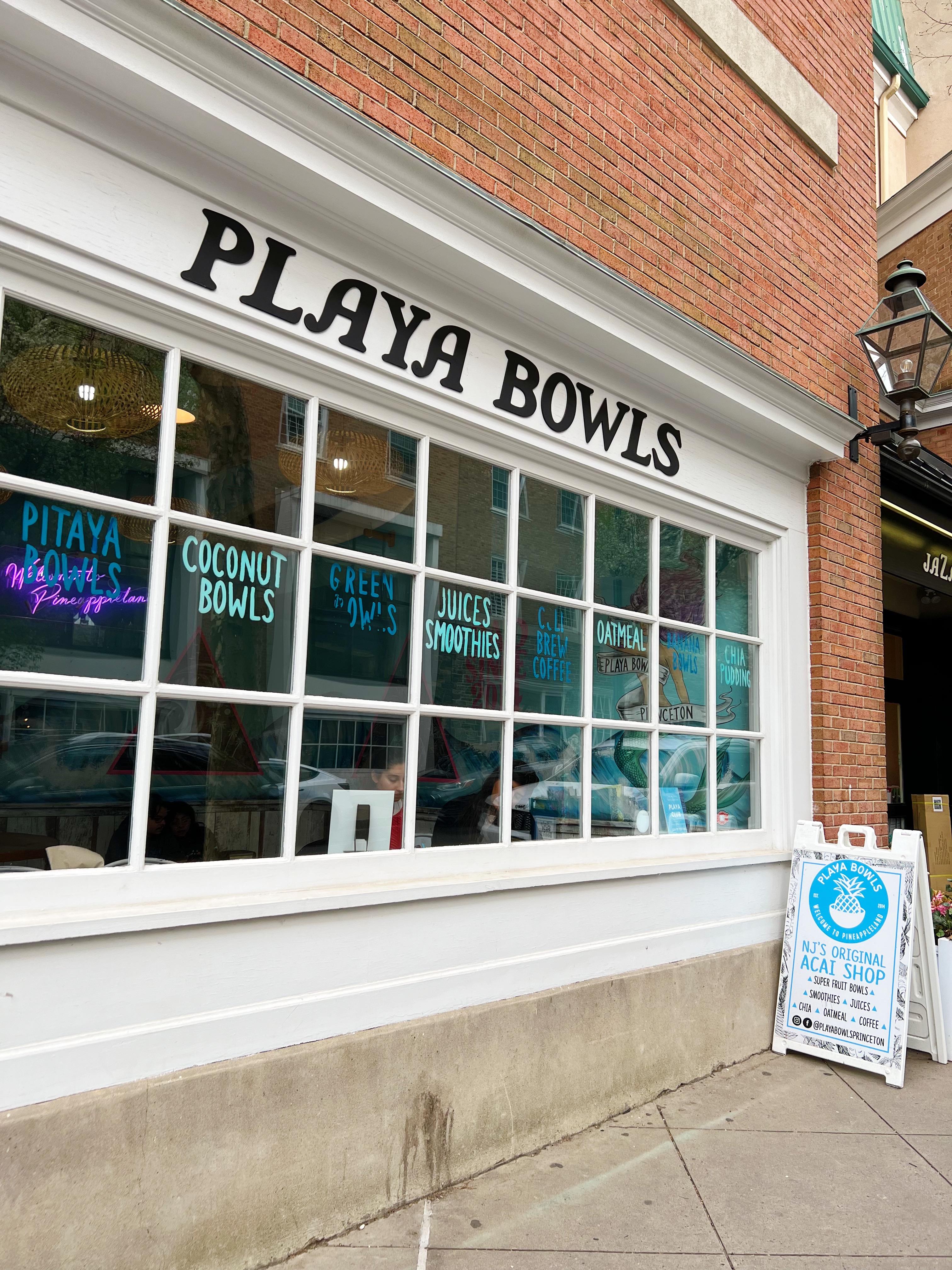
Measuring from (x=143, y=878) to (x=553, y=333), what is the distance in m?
3.00

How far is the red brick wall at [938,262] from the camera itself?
10922 millimetres

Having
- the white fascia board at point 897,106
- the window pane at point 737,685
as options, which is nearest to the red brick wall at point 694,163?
the window pane at point 737,685

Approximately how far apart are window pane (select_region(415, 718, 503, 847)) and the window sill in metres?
0.08

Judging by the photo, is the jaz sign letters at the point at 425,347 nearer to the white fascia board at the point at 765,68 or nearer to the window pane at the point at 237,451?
the window pane at the point at 237,451

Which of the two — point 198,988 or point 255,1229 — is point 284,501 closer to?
point 198,988

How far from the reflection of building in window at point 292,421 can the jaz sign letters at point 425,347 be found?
0.88ft

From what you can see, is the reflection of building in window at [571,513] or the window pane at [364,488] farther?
the reflection of building in window at [571,513]

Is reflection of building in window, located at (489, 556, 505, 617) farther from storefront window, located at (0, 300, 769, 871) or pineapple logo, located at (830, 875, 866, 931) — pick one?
pineapple logo, located at (830, 875, 866, 931)

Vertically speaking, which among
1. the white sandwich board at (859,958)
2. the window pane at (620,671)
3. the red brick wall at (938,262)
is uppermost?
the red brick wall at (938,262)

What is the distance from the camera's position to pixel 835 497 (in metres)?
5.94

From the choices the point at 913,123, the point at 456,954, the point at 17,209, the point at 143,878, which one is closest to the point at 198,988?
the point at 143,878

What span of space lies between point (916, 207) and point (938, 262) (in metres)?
0.78

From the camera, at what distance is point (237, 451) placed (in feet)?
10.7

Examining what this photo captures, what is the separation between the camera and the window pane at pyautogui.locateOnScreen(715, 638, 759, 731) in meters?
5.37
